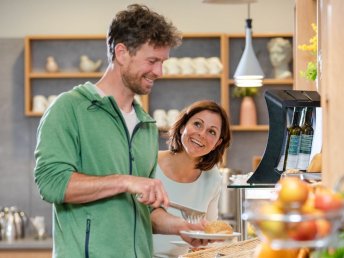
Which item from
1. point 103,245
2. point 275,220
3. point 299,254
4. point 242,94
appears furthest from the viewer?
point 242,94

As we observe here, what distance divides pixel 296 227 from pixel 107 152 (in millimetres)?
1671

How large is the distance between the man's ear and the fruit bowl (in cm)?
174

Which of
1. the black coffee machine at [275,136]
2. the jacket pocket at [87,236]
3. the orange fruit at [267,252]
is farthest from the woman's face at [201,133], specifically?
the orange fruit at [267,252]

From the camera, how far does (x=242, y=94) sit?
322 inches

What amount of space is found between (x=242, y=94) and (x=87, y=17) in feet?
5.07

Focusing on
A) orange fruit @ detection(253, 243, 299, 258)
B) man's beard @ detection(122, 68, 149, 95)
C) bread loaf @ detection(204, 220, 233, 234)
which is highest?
man's beard @ detection(122, 68, 149, 95)

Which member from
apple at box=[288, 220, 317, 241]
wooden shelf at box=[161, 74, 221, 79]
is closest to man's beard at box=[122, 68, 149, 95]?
apple at box=[288, 220, 317, 241]

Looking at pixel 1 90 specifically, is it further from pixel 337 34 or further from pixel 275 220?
pixel 275 220

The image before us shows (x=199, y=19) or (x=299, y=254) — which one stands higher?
(x=199, y=19)

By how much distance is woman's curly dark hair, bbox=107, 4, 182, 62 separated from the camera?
3.26 metres

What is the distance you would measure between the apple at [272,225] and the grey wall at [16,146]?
22.5 ft

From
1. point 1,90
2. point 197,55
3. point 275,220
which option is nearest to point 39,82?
point 1,90

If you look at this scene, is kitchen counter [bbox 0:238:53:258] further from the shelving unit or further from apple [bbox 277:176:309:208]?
apple [bbox 277:176:309:208]

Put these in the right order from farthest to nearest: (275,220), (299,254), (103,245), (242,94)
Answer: (242,94) → (103,245) → (299,254) → (275,220)
